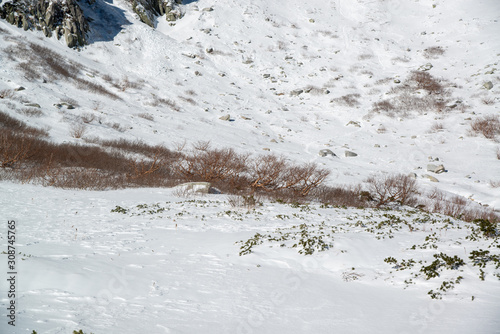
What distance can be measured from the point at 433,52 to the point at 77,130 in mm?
51958

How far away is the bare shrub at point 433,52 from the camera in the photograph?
137ft

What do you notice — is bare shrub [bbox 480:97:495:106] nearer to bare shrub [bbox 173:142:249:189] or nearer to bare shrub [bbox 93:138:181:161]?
bare shrub [bbox 173:142:249:189]

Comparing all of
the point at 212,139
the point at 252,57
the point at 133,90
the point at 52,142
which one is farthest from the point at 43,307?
the point at 252,57

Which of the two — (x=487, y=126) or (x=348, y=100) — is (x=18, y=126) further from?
(x=487, y=126)

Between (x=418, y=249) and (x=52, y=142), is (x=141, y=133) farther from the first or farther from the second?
(x=418, y=249)

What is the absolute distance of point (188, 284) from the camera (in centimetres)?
410

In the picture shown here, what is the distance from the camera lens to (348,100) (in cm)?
3650

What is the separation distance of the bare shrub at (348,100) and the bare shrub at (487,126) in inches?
526

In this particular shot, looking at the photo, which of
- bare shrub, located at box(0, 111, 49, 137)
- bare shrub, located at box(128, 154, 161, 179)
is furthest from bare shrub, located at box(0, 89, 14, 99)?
bare shrub, located at box(128, 154, 161, 179)

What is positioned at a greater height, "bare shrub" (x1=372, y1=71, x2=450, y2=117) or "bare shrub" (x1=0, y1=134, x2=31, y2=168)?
"bare shrub" (x1=372, y1=71, x2=450, y2=117)

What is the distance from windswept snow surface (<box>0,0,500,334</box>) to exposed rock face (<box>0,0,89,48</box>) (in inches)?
76.1

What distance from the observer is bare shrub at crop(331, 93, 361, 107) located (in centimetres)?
3581

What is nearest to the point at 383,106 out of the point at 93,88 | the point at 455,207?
the point at 455,207

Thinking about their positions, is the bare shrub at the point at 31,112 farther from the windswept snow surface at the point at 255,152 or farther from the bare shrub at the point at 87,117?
the bare shrub at the point at 87,117
